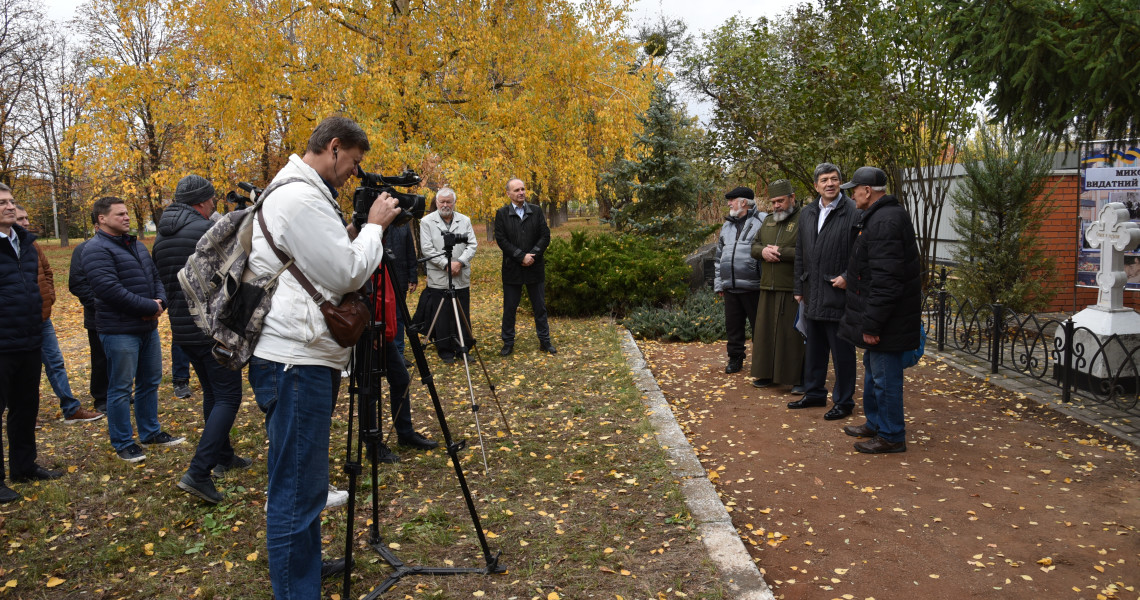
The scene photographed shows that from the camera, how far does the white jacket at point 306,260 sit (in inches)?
104

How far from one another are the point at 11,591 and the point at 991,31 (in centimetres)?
710

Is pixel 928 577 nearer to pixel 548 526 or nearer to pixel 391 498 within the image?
pixel 548 526

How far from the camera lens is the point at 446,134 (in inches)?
495

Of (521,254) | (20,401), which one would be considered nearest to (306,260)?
(20,401)

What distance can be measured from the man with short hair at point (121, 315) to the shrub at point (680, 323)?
6.43 m

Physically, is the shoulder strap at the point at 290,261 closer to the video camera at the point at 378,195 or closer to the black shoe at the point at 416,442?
the video camera at the point at 378,195

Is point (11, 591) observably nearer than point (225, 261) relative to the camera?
No

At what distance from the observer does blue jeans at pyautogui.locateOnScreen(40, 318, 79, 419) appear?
697cm

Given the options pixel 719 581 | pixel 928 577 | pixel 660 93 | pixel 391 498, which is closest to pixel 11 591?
pixel 391 498

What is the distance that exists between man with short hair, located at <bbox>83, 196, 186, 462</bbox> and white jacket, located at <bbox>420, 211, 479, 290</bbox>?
3.24 metres

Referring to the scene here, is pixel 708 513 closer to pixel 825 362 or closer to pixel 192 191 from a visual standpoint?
pixel 825 362

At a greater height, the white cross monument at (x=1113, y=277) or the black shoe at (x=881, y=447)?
the white cross monument at (x=1113, y=277)

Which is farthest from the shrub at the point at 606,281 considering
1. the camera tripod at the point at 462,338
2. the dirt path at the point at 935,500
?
the dirt path at the point at 935,500

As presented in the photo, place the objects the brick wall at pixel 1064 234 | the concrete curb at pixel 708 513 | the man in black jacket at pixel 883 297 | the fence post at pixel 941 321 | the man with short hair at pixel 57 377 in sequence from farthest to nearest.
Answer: the brick wall at pixel 1064 234
the fence post at pixel 941 321
the man with short hair at pixel 57 377
the man in black jacket at pixel 883 297
the concrete curb at pixel 708 513
